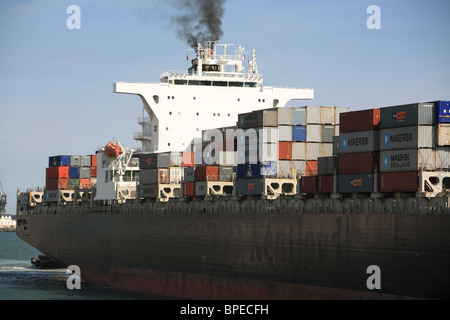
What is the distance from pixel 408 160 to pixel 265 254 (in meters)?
A: 11.5

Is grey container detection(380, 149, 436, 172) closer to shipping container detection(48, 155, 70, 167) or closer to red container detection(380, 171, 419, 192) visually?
red container detection(380, 171, 419, 192)

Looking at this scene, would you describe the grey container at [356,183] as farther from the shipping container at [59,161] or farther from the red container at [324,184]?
the shipping container at [59,161]

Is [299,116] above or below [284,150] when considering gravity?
above

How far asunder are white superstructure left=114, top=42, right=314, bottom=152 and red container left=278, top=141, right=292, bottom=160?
17269 mm

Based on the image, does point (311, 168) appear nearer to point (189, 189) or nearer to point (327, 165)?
point (327, 165)

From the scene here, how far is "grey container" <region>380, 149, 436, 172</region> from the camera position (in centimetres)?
3872

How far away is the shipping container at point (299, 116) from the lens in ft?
164

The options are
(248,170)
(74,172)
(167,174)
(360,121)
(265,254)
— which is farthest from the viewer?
(74,172)

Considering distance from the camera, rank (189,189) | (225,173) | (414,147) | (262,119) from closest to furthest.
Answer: (414,147) < (262,119) < (225,173) < (189,189)

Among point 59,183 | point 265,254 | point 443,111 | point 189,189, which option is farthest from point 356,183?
point 59,183

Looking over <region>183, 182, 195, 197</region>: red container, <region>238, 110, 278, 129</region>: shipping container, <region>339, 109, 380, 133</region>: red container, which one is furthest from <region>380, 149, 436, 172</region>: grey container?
<region>183, 182, 195, 197</region>: red container

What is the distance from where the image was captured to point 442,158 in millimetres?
39219

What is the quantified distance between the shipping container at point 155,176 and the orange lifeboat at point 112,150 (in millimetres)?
7185

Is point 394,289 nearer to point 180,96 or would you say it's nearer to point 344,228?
point 344,228
